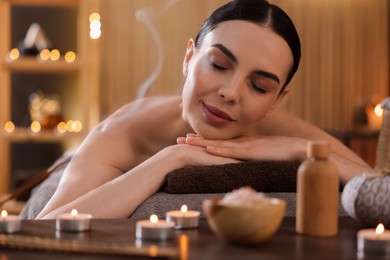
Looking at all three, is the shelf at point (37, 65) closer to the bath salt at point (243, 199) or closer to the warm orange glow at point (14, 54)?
the warm orange glow at point (14, 54)

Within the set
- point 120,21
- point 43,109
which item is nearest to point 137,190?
point 43,109

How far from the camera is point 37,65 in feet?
15.2

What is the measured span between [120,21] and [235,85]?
11.7ft

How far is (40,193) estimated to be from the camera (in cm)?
197

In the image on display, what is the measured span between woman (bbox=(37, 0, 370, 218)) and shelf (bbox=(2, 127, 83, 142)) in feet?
9.23

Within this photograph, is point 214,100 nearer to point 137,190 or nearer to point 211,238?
→ point 137,190

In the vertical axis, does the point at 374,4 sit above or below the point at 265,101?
above

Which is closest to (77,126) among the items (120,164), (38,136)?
(38,136)

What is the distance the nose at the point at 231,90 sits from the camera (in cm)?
159

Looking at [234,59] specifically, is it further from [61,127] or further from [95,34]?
[95,34]

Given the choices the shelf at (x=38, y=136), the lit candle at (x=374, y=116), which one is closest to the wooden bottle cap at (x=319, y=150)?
the shelf at (x=38, y=136)

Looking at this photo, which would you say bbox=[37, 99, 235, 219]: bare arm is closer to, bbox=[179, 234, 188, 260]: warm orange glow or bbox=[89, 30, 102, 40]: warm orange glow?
bbox=[179, 234, 188, 260]: warm orange glow

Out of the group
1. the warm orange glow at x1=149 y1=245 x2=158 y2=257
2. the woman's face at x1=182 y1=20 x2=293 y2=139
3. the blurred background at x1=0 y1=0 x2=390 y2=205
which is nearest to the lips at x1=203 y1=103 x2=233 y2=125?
the woman's face at x1=182 y1=20 x2=293 y2=139

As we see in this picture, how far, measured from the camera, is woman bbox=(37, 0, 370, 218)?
154cm
